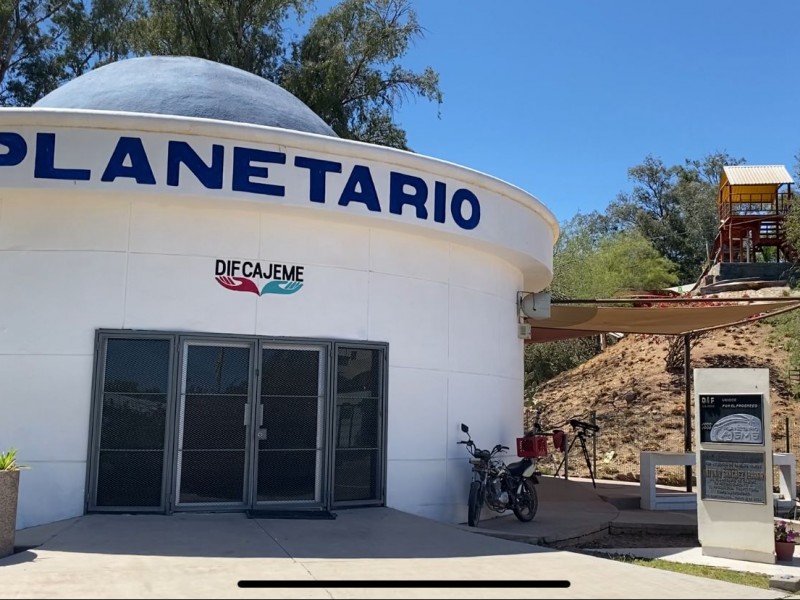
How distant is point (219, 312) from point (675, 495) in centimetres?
935

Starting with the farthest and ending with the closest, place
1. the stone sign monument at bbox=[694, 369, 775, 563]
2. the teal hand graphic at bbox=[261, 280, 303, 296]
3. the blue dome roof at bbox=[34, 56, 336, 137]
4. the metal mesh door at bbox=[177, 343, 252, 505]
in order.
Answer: the blue dome roof at bbox=[34, 56, 336, 137], the teal hand graphic at bbox=[261, 280, 303, 296], the stone sign monument at bbox=[694, 369, 775, 563], the metal mesh door at bbox=[177, 343, 252, 505]

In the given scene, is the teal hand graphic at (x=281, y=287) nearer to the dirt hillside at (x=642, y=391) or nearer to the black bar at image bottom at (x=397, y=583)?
the black bar at image bottom at (x=397, y=583)

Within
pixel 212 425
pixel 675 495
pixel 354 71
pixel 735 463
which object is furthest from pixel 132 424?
pixel 354 71

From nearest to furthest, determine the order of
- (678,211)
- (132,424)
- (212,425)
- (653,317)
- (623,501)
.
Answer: (132,424) < (212,425) < (623,501) < (653,317) < (678,211)

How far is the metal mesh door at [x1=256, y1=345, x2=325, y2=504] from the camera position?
977 centimetres

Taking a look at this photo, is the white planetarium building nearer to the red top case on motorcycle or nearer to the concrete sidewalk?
the concrete sidewalk

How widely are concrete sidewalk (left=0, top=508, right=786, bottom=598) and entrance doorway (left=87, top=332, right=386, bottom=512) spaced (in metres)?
0.50

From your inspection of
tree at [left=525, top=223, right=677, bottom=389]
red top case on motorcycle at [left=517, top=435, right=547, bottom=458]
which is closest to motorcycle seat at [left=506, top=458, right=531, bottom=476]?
red top case on motorcycle at [left=517, top=435, right=547, bottom=458]

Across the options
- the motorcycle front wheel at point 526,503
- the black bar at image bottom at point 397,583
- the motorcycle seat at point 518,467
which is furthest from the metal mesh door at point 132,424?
the motorcycle front wheel at point 526,503

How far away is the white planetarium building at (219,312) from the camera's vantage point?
914 centimetres

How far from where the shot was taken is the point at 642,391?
30797mm

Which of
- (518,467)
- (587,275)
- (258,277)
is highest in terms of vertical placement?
(587,275)

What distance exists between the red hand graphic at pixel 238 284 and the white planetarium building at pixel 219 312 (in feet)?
0.06

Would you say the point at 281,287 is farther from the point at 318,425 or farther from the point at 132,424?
the point at 132,424
